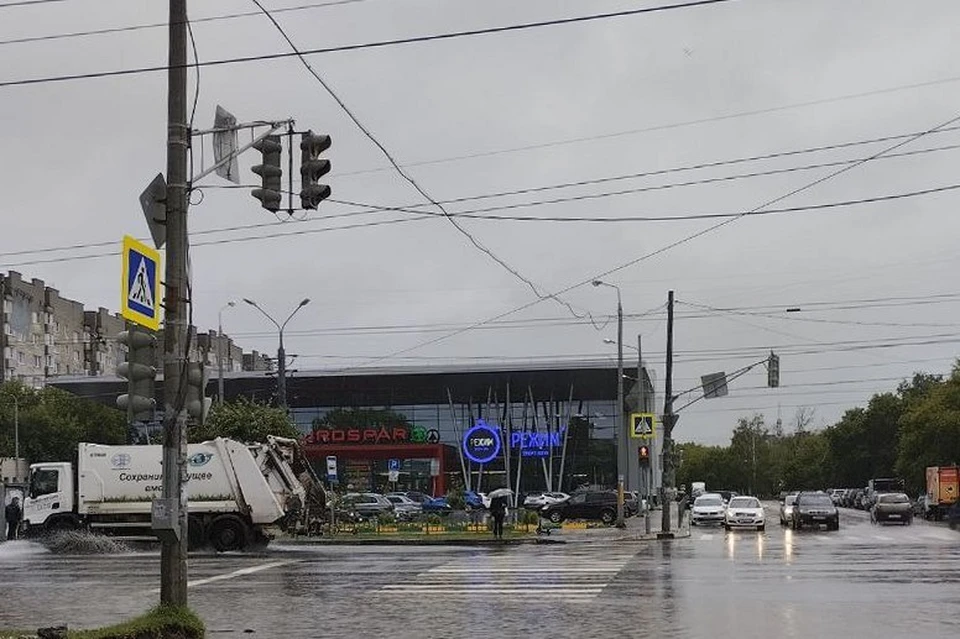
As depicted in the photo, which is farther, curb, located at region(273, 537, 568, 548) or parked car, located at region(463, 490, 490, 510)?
parked car, located at region(463, 490, 490, 510)

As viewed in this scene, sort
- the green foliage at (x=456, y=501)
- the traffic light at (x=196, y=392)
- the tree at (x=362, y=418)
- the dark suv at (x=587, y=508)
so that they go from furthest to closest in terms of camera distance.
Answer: the tree at (x=362, y=418), the green foliage at (x=456, y=501), the dark suv at (x=587, y=508), the traffic light at (x=196, y=392)

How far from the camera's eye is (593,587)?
21000mm

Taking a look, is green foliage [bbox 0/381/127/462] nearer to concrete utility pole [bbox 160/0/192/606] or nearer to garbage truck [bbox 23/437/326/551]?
garbage truck [bbox 23/437/326/551]

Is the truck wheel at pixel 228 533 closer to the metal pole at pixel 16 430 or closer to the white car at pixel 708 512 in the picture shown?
the white car at pixel 708 512

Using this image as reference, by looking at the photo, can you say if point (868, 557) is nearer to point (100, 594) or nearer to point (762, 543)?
point (762, 543)

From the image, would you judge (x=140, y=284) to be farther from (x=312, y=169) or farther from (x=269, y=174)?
(x=312, y=169)

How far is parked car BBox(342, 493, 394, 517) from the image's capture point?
2121 inches

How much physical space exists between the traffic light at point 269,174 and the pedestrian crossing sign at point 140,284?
1583 mm

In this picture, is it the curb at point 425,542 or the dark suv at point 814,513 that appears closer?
the curb at point 425,542

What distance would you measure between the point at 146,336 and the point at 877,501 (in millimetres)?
48137

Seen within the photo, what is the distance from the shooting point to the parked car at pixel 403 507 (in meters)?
56.1

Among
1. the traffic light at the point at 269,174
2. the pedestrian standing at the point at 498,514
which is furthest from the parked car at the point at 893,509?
the traffic light at the point at 269,174

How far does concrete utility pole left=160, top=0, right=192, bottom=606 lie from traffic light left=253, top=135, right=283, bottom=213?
3.15 feet

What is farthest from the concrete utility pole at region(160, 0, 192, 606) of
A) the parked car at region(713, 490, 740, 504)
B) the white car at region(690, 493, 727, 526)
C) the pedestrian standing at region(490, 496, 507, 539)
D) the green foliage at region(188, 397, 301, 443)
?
the parked car at region(713, 490, 740, 504)
